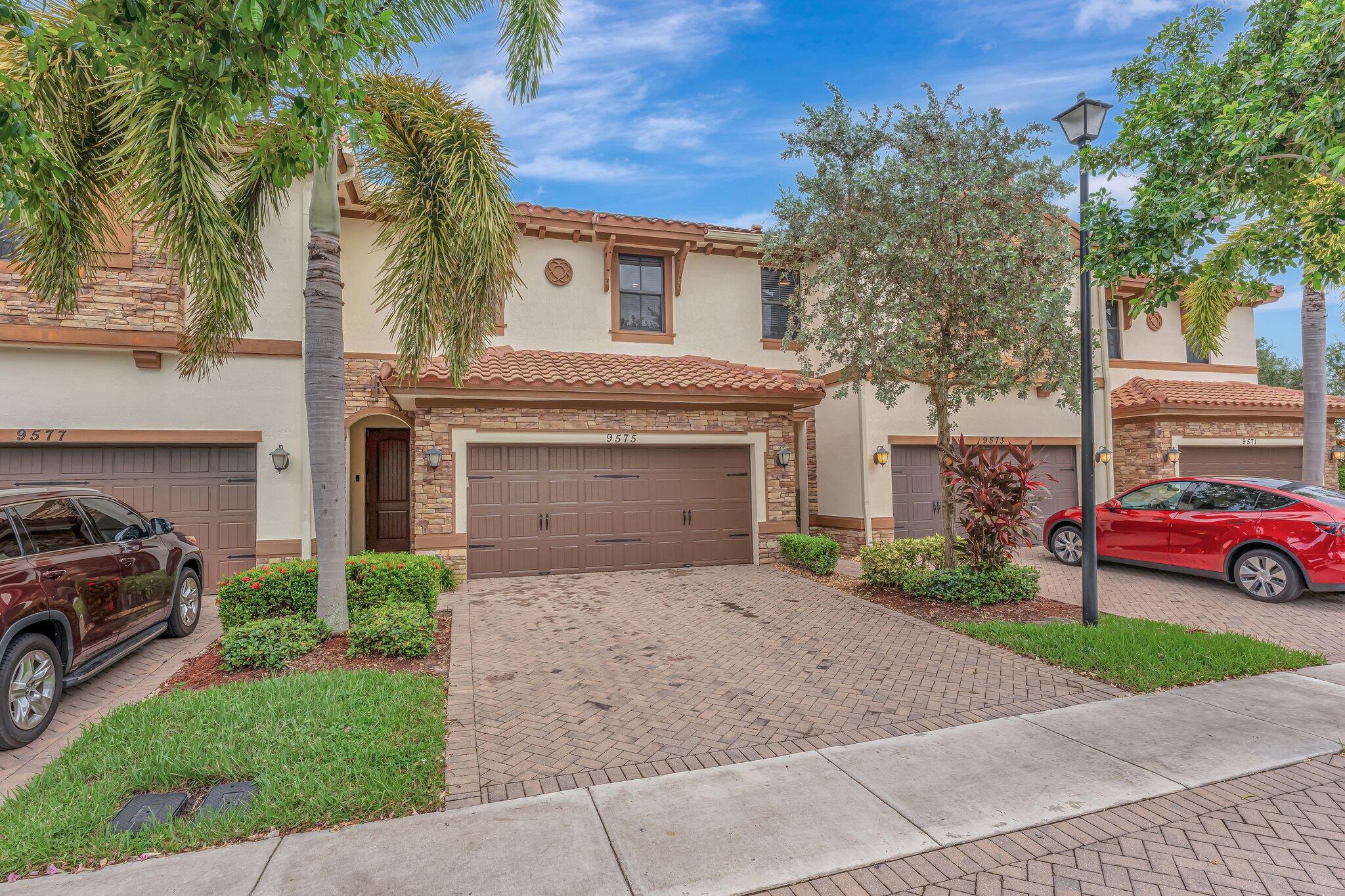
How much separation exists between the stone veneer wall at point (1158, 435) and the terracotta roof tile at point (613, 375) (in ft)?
26.7

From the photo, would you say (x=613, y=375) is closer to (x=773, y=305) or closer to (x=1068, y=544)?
(x=773, y=305)

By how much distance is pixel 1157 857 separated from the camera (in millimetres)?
3031

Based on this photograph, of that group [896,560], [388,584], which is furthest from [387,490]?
[896,560]

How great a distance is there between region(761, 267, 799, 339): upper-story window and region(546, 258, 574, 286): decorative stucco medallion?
422 centimetres

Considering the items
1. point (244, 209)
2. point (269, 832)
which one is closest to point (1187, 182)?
point (269, 832)

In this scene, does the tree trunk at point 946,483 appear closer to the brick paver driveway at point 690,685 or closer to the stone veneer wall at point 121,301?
the brick paver driveway at point 690,685

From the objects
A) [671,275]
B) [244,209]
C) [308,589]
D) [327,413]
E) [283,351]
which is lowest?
[308,589]

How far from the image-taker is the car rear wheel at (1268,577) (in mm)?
7949

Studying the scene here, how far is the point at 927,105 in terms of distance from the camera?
8.59 m

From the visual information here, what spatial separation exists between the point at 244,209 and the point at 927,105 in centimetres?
875

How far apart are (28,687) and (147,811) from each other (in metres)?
1.97

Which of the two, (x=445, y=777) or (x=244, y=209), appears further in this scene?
(x=244, y=209)

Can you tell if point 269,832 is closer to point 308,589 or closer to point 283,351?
point 308,589

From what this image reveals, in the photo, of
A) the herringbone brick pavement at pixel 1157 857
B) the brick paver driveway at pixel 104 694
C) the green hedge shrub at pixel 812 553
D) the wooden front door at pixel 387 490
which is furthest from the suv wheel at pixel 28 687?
the green hedge shrub at pixel 812 553
